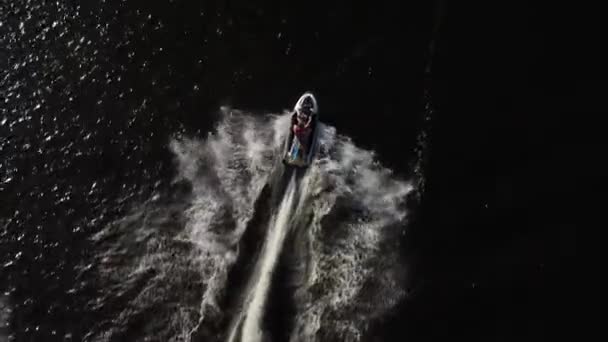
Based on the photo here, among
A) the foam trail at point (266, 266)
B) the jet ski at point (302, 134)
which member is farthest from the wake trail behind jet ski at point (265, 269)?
the jet ski at point (302, 134)

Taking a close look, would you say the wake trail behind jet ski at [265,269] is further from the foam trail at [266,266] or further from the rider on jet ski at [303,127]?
the rider on jet ski at [303,127]

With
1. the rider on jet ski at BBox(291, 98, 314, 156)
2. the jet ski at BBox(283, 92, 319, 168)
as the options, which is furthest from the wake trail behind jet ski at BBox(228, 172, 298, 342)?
the rider on jet ski at BBox(291, 98, 314, 156)

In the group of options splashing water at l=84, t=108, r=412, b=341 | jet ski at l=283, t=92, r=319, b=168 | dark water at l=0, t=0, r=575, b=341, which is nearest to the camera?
splashing water at l=84, t=108, r=412, b=341

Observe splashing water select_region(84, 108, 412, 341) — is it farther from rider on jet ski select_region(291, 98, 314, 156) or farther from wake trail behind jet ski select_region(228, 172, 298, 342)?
rider on jet ski select_region(291, 98, 314, 156)

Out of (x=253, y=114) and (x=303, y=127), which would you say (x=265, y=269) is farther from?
(x=253, y=114)

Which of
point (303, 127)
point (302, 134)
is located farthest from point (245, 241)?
point (303, 127)

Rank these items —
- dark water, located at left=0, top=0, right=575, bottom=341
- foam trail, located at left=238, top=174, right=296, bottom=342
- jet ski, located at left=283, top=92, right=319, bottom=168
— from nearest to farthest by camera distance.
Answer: foam trail, located at left=238, top=174, right=296, bottom=342
dark water, located at left=0, top=0, right=575, bottom=341
jet ski, located at left=283, top=92, right=319, bottom=168

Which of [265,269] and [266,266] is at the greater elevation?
[266,266]
